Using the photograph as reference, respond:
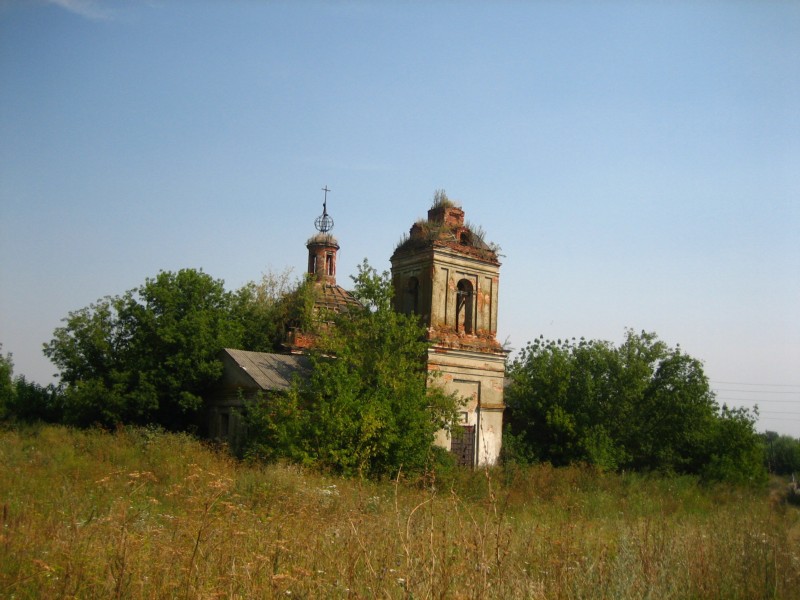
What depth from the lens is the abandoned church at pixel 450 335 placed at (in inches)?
935

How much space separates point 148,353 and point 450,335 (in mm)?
10240

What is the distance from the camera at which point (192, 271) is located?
26.7 metres

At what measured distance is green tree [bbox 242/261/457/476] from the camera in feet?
60.2

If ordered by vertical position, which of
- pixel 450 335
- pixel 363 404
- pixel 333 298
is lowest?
pixel 363 404

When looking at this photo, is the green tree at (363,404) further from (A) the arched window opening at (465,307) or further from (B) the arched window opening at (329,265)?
(B) the arched window opening at (329,265)

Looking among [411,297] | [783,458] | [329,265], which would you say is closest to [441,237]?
[411,297]

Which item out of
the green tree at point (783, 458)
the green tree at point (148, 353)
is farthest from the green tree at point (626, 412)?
the green tree at point (783, 458)

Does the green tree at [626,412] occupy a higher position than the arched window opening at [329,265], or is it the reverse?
the arched window opening at [329,265]

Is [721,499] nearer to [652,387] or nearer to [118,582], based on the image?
[652,387]

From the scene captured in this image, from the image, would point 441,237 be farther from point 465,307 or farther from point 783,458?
point 783,458

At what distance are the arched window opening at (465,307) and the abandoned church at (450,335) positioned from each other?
3cm

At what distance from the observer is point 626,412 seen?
27.1 metres

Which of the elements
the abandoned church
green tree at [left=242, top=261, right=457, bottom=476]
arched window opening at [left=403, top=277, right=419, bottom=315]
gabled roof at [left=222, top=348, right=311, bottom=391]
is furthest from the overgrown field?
arched window opening at [left=403, top=277, right=419, bottom=315]

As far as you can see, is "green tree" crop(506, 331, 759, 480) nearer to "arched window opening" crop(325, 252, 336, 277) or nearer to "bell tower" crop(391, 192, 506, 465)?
"bell tower" crop(391, 192, 506, 465)
